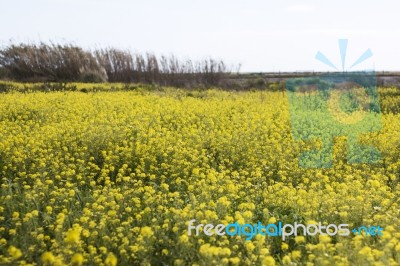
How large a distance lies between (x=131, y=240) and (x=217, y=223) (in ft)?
2.64

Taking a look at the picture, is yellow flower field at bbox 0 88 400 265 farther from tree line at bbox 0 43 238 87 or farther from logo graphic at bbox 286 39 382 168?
tree line at bbox 0 43 238 87

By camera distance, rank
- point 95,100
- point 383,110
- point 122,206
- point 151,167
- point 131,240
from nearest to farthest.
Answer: point 131,240 < point 122,206 < point 151,167 < point 95,100 < point 383,110

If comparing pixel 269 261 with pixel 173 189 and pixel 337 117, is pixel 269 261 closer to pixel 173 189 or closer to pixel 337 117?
pixel 173 189

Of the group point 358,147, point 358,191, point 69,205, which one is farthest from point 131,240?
point 358,147

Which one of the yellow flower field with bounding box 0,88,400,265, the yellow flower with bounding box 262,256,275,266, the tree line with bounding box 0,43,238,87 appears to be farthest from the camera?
the tree line with bounding box 0,43,238,87

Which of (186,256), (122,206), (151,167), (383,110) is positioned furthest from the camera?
(383,110)

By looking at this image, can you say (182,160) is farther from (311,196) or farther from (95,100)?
(95,100)

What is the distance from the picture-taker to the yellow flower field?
4.66 meters

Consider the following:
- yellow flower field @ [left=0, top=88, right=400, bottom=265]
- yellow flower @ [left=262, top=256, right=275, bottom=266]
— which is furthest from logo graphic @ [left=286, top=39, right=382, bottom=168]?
yellow flower @ [left=262, top=256, right=275, bottom=266]

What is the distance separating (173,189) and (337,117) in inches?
310

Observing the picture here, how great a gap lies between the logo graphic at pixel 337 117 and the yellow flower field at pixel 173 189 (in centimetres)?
22

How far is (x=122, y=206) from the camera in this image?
236 inches

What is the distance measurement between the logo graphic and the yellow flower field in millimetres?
225

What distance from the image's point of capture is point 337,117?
45.9ft
